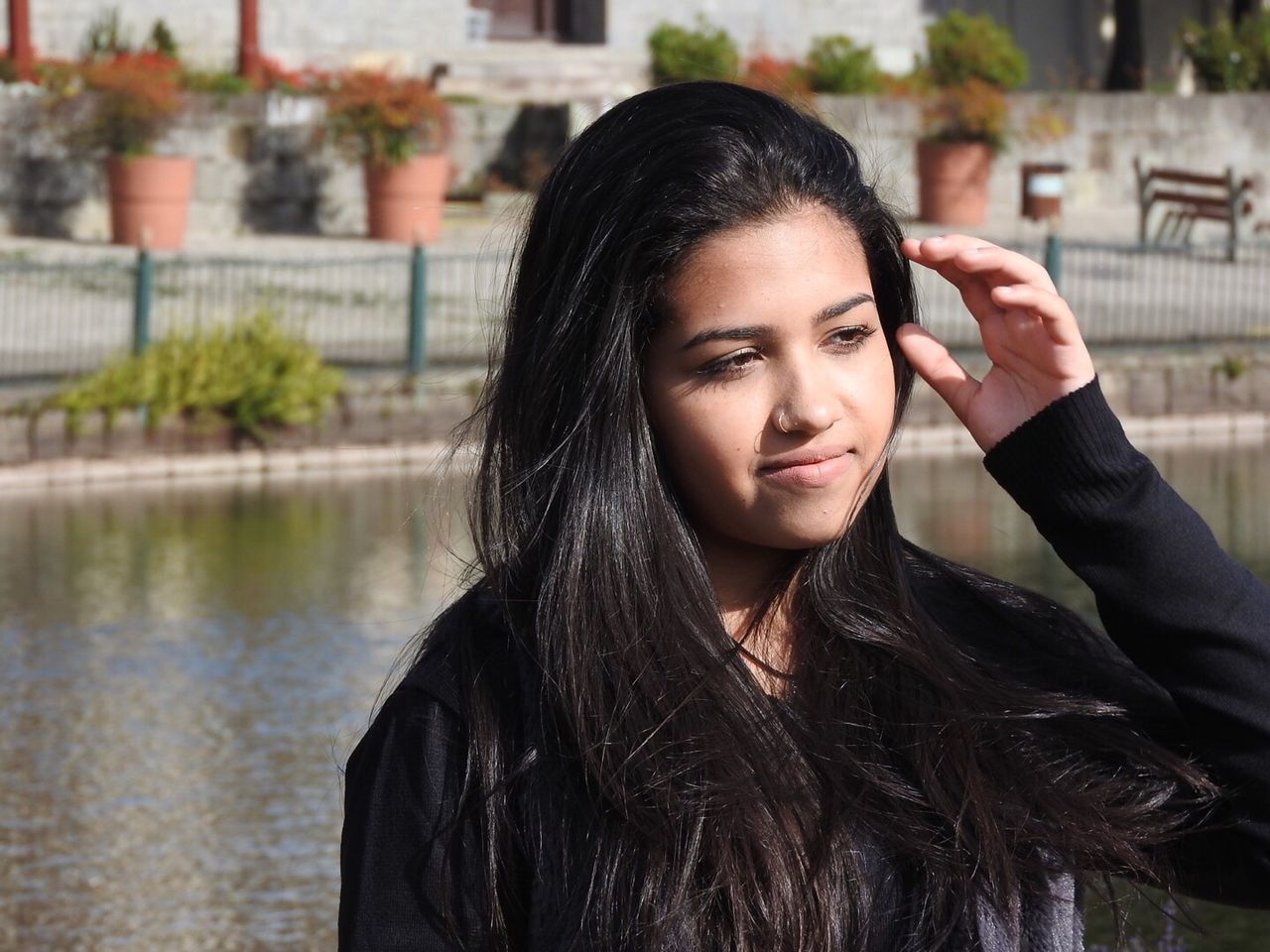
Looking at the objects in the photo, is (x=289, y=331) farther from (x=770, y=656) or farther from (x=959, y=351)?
(x=770, y=656)

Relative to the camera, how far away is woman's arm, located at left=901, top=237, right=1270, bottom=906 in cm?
215

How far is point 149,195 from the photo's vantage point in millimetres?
18969

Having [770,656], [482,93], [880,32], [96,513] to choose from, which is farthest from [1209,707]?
[880,32]

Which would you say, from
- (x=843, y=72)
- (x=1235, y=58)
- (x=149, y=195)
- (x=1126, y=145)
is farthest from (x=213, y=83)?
(x=1235, y=58)

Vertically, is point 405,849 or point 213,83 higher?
point 213,83

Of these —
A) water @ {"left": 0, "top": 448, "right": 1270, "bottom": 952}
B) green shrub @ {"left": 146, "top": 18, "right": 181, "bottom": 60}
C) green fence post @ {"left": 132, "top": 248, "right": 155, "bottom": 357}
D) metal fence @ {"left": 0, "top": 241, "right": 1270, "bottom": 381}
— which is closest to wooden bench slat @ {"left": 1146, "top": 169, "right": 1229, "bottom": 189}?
metal fence @ {"left": 0, "top": 241, "right": 1270, "bottom": 381}

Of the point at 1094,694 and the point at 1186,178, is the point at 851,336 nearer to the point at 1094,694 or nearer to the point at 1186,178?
the point at 1094,694

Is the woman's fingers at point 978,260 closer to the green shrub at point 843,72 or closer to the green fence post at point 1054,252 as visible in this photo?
the green fence post at point 1054,252

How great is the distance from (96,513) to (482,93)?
13.2m

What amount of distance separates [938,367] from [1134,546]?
31cm

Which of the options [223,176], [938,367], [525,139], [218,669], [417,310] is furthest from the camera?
[525,139]

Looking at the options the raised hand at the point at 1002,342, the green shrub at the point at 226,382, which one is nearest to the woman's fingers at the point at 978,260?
the raised hand at the point at 1002,342

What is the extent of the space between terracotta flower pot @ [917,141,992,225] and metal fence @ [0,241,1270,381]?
406 cm

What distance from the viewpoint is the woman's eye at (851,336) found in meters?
2.19
